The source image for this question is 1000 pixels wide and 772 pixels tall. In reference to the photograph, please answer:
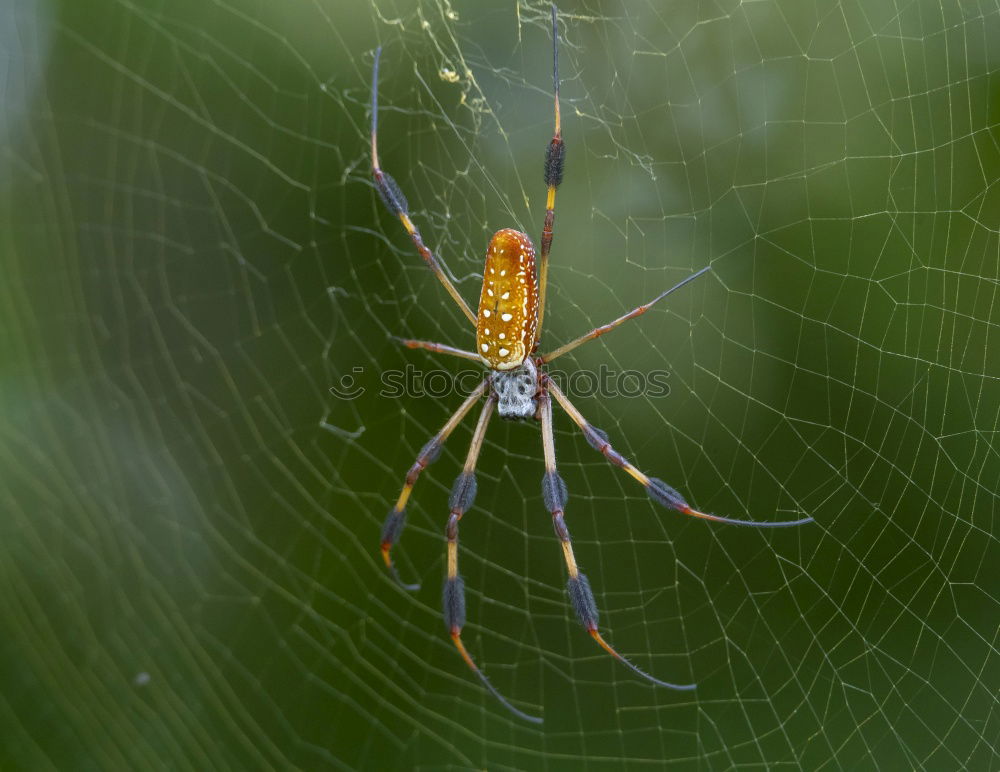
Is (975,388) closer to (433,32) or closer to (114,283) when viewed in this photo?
(433,32)

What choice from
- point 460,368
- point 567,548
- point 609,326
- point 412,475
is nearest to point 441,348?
point 460,368

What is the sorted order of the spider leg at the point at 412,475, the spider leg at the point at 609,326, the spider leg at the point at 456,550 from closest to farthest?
the spider leg at the point at 609,326
the spider leg at the point at 456,550
the spider leg at the point at 412,475

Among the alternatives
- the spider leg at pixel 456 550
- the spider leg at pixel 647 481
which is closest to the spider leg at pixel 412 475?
the spider leg at pixel 456 550

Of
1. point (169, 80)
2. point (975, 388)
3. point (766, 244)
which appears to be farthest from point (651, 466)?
point (169, 80)

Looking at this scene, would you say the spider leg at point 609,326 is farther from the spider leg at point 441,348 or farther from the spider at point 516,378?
the spider leg at point 441,348

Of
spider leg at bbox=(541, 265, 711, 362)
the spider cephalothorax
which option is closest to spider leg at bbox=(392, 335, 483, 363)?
the spider cephalothorax

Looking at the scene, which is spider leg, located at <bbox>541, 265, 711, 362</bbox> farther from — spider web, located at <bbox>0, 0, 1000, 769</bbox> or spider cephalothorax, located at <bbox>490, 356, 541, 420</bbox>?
Answer: spider web, located at <bbox>0, 0, 1000, 769</bbox>
